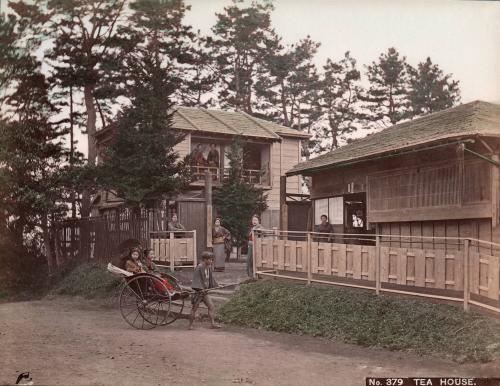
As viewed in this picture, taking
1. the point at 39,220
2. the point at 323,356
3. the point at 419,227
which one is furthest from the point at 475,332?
the point at 39,220

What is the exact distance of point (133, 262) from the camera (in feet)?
37.7

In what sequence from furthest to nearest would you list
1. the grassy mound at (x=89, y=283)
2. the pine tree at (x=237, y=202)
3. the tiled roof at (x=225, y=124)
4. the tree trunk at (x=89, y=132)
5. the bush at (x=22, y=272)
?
the tiled roof at (x=225, y=124) → the tree trunk at (x=89, y=132) → the pine tree at (x=237, y=202) → the bush at (x=22, y=272) → the grassy mound at (x=89, y=283)

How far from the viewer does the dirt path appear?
7156 mm

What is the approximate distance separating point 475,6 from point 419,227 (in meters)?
6.47

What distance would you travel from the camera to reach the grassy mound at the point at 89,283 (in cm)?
1677

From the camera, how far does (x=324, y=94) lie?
29422 millimetres

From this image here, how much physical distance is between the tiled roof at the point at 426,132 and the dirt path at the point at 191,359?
17.4 ft

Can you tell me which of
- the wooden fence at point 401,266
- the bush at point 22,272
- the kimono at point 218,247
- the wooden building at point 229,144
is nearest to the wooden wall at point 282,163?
the wooden building at point 229,144

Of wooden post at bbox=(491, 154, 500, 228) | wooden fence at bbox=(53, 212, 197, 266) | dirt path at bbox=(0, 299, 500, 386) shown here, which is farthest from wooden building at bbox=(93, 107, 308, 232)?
wooden post at bbox=(491, 154, 500, 228)

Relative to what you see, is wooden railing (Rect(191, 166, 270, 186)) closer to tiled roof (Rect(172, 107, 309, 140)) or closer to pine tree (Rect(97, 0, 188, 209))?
tiled roof (Rect(172, 107, 309, 140))

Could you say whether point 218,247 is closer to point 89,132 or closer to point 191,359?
point 191,359

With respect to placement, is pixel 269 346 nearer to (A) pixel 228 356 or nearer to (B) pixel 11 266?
(A) pixel 228 356

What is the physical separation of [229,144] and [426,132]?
47.5 feet

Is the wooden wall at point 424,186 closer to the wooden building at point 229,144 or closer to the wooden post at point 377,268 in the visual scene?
the wooden post at point 377,268
